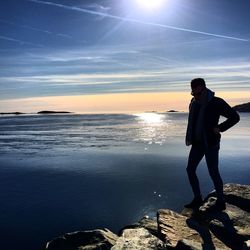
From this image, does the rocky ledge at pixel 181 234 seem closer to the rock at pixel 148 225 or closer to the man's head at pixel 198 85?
the rock at pixel 148 225

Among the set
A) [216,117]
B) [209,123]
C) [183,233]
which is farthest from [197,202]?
[216,117]

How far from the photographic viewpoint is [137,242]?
6.73 m

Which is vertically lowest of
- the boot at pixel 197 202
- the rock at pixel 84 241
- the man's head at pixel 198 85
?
the rock at pixel 84 241

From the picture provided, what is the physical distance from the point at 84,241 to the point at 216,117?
12.3 ft

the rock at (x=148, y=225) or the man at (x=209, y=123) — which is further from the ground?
the man at (x=209, y=123)

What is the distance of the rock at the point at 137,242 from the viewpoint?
654 cm

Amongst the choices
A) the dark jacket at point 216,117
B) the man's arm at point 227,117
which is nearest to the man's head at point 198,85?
the dark jacket at point 216,117

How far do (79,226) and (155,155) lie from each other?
11.2 m

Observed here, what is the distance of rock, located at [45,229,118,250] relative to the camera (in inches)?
290

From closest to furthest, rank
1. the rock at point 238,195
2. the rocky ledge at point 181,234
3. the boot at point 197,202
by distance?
1. the rocky ledge at point 181,234
2. the boot at point 197,202
3. the rock at point 238,195

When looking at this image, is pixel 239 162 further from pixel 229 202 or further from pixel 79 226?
pixel 79 226

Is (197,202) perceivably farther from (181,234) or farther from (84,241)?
(84,241)

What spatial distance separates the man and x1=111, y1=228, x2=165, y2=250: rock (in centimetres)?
216

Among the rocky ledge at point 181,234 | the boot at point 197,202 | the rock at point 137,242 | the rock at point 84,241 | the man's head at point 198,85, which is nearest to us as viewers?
the rock at point 137,242
